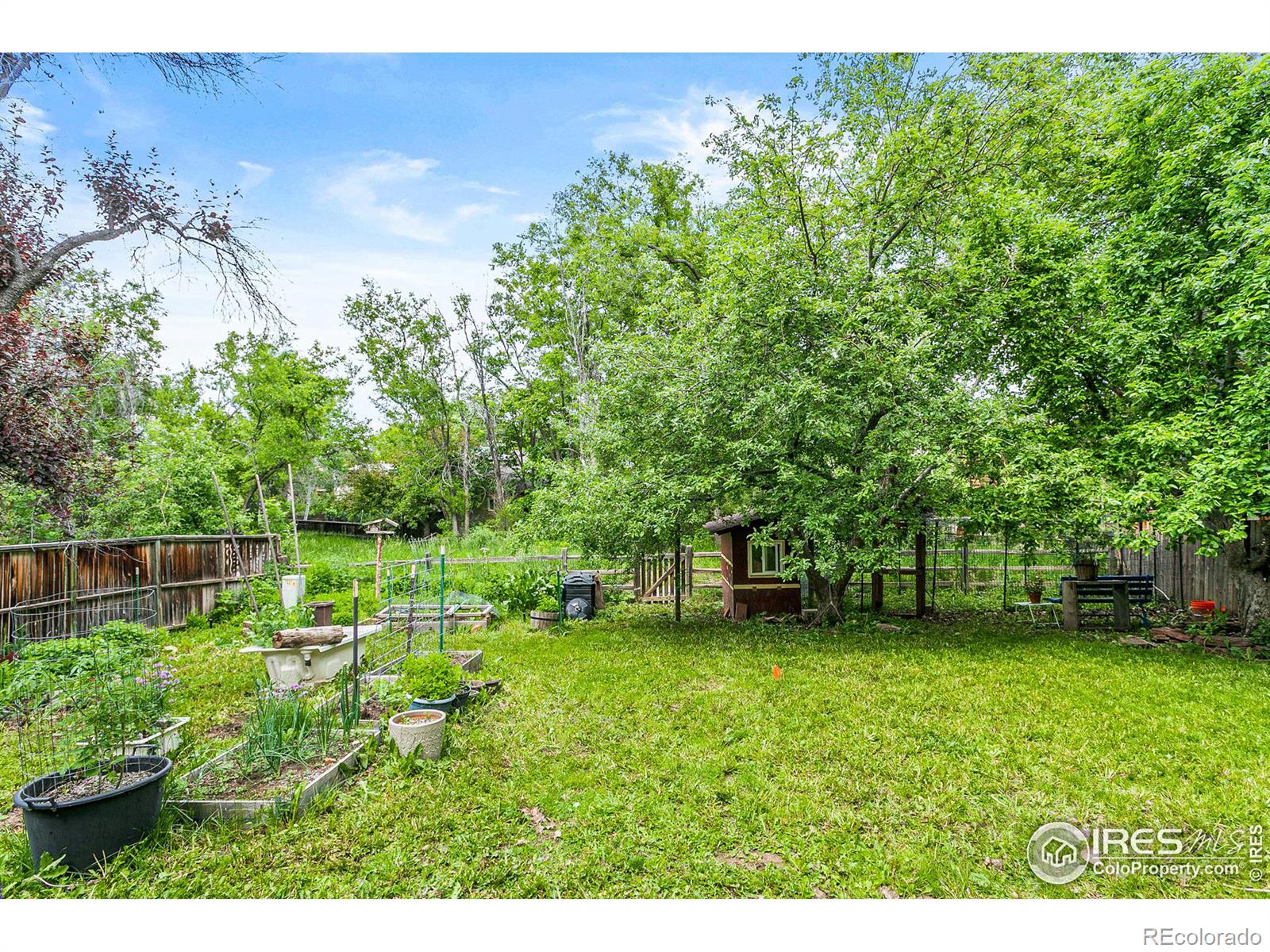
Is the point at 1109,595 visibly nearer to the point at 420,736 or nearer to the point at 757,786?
the point at 757,786

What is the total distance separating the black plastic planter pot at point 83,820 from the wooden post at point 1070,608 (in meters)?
9.85

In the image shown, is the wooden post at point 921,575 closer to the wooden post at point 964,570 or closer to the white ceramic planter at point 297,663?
the wooden post at point 964,570

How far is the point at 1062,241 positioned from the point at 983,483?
3034 mm

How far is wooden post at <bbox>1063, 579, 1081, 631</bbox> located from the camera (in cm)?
789

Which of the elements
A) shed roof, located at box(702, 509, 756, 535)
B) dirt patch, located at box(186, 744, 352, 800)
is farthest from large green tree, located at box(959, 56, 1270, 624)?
dirt patch, located at box(186, 744, 352, 800)

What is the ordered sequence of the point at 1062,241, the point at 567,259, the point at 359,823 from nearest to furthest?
the point at 359,823 < the point at 1062,241 < the point at 567,259

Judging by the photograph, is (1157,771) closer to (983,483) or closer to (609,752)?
(609,752)

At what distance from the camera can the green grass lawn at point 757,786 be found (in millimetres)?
2635

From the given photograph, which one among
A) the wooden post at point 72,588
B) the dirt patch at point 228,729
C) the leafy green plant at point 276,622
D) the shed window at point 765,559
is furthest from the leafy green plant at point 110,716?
the shed window at point 765,559

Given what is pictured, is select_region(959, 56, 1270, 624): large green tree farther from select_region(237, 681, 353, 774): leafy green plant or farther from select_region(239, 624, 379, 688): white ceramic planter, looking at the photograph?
select_region(239, 624, 379, 688): white ceramic planter

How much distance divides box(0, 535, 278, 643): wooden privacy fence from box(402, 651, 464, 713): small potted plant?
4090 mm

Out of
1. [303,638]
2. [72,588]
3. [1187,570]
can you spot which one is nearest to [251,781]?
[303,638]

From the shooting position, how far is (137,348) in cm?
454
